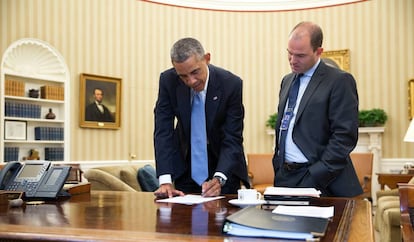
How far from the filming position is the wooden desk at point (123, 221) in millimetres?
1171

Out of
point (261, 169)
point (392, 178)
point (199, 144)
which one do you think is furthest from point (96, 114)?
point (199, 144)

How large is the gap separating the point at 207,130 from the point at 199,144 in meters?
0.08

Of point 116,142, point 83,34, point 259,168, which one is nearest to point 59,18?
point 83,34

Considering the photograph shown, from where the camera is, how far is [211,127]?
2490mm

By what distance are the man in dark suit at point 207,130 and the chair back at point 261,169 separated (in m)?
5.25

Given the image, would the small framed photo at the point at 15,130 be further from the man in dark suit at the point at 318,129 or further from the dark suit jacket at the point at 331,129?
the dark suit jacket at the point at 331,129

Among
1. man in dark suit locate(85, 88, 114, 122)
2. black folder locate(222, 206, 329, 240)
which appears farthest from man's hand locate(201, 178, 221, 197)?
man in dark suit locate(85, 88, 114, 122)

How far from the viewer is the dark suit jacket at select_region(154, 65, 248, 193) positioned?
2.48m

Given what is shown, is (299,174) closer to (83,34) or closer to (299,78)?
(299,78)

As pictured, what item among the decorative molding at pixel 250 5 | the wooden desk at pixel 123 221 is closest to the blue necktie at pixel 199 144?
the wooden desk at pixel 123 221

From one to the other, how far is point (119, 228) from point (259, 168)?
6.70 metres

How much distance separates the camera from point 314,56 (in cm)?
252

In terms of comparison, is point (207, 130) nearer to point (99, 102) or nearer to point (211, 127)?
point (211, 127)

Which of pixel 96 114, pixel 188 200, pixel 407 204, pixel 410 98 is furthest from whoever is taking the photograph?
pixel 410 98
